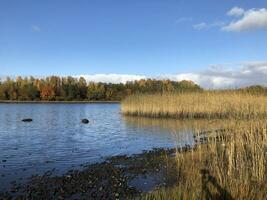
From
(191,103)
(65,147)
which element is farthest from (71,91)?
(65,147)

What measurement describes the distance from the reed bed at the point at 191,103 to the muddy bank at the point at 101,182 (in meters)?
19.7

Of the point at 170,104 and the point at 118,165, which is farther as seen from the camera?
the point at 170,104

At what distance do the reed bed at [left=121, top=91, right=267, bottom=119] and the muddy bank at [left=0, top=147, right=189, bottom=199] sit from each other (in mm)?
19662

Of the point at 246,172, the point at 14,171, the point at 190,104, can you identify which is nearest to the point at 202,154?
the point at 246,172

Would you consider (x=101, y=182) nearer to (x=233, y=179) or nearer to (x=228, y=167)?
(x=228, y=167)

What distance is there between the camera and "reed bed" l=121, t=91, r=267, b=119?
113 ft

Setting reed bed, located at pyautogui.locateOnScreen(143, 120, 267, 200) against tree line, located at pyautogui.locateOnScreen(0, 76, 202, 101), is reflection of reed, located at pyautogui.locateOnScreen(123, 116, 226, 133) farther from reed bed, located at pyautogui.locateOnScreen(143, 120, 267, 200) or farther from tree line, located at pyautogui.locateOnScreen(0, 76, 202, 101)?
tree line, located at pyautogui.locateOnScreen(0, 76, 202, 101)

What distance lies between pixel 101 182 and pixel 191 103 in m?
26.3

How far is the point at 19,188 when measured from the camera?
1163 centimetres

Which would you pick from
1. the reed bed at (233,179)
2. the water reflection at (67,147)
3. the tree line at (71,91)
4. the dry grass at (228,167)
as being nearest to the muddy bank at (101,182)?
the dry grass at (228,167)

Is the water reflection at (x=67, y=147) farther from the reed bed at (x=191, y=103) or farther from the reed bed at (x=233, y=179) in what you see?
the reed bed at (x=191, y=103)

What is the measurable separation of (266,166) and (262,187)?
4.47 ft

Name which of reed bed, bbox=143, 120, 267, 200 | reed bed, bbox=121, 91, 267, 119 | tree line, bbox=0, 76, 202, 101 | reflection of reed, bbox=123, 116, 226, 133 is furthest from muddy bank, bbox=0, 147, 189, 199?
tree line, bbox=0, 76, 202, 101

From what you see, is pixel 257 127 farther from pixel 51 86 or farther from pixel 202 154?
pixel 51 86
